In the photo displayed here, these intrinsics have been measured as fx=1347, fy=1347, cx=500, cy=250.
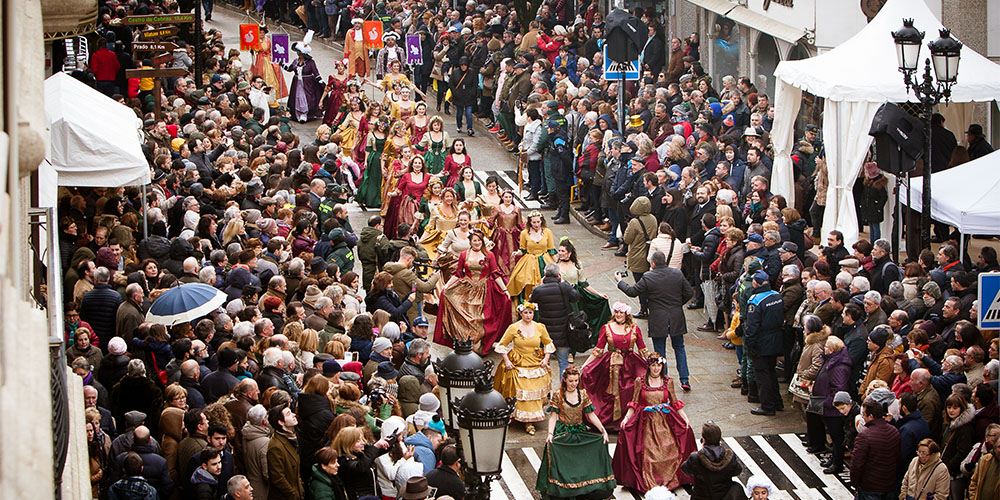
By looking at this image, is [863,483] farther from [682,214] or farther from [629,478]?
[682,214]

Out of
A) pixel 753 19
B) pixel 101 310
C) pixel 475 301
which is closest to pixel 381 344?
pixel 101 310

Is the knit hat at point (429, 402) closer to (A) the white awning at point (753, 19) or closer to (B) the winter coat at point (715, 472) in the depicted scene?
(B) the winter coat at point (715, 472)

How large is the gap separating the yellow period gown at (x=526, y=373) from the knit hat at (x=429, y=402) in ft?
8.40

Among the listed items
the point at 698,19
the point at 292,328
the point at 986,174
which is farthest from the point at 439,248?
the point at 698,19

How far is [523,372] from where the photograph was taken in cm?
1434

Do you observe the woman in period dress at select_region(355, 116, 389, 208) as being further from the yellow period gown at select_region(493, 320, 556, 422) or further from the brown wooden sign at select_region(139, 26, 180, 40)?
the yellow period gown at select_region(493, 320, 556, 422)

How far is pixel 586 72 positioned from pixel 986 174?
11590mm

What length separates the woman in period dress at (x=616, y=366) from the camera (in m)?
13.7

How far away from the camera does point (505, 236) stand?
60.0 ft

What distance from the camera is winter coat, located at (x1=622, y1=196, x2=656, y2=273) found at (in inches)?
704

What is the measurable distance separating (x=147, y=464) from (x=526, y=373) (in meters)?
5.25

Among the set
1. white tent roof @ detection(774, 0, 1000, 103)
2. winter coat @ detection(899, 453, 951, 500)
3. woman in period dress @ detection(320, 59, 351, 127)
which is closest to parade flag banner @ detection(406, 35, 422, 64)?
woman in period dress @ detection(320, 59, 351, 127)

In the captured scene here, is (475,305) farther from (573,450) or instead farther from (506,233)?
(573,450)

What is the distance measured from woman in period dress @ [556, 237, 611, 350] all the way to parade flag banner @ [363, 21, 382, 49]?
13.7 metres
